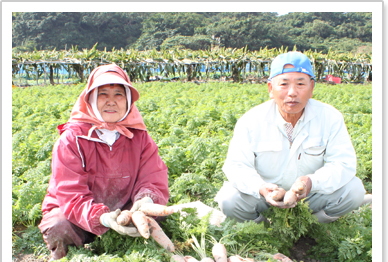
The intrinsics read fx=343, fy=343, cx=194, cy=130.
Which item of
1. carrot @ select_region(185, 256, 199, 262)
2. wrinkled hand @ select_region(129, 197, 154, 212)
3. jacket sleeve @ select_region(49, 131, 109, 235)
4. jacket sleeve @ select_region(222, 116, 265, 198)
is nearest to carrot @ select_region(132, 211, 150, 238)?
wrinkled hand @ select_region(129, 197, 154, 212)

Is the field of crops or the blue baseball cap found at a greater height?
the blue baseball cap

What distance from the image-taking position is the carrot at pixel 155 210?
7.59 ft

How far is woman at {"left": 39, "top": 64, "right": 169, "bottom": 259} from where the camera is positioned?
2486 mm

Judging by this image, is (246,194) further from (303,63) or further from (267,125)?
(303,63)

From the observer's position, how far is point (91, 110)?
2.69m

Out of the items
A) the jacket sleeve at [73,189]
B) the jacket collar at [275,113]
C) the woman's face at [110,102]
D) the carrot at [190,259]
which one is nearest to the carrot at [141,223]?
the jacket sleeve at [73,189]

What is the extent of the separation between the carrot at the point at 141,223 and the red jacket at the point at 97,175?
272mm

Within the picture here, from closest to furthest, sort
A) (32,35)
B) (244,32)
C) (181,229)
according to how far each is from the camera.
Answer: (181,229) < (32,35) < (244,32)

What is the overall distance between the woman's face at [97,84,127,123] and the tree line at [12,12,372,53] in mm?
43600

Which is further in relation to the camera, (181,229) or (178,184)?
(178,184)

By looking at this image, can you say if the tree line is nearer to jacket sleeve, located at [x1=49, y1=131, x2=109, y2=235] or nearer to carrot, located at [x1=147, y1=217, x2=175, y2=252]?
jacket sleeve, located at [x1=49, y1=131, x2=109, y2=235]

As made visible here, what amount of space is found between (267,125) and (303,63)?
586mm

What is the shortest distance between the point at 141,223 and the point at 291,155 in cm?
139
